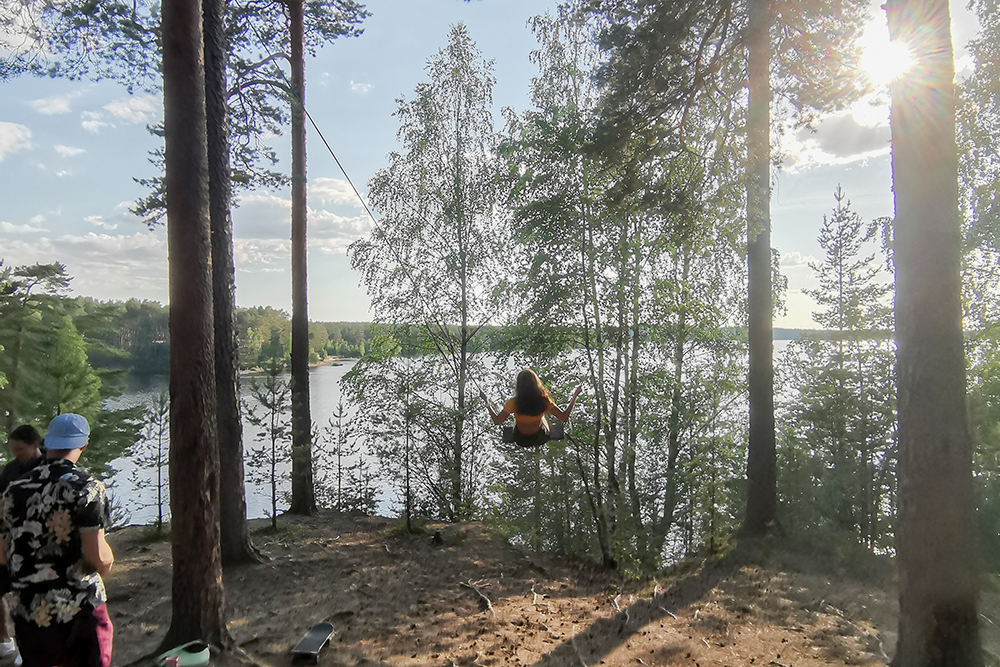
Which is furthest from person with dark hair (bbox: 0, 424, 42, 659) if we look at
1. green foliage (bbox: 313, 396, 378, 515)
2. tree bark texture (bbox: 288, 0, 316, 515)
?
green foliage (bbox: 313, 396, 378, 515)

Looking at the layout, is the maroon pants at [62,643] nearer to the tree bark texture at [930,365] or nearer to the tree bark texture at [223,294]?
the tree bark texture at [223,294]

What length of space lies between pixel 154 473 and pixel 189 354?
26606 millimetres

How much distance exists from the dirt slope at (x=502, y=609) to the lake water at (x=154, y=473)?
7.65 feet

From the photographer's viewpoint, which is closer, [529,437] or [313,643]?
[313,643]

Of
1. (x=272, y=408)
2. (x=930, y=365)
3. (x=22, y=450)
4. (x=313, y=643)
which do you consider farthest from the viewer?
(x=272, y=408)

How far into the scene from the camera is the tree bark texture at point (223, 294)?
6426mm

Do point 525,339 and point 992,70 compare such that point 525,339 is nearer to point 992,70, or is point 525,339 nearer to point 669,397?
point 669,397

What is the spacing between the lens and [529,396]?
229 inches

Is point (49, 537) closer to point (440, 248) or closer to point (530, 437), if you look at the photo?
point (530, 437)

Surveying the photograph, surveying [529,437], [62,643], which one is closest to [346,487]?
[529,437]

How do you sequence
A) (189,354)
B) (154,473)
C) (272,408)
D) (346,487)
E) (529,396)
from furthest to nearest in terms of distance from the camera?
(154,473) < (346,487) < (272,408) < (529,396) < (189,354)

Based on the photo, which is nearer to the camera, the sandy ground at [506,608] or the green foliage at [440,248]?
the sandy ground at [506,608]

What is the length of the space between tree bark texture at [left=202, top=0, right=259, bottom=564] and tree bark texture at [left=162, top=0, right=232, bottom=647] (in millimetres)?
2077

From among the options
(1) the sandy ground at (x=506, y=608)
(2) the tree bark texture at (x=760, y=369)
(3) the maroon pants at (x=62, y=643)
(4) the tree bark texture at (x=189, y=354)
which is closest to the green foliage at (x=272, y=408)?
(1) the sandy ground at (x=506, y=608)
